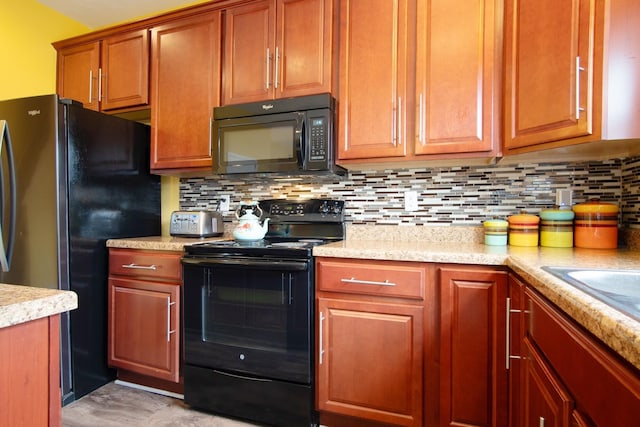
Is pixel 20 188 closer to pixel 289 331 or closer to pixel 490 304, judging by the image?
pixel 289 331

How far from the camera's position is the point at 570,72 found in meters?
1.27

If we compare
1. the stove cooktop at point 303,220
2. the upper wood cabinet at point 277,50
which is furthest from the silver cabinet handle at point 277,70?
the stove cooktop at point 303,220

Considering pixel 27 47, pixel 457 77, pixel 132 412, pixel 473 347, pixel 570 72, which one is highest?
pixel 27 47

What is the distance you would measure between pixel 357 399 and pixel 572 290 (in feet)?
3.58

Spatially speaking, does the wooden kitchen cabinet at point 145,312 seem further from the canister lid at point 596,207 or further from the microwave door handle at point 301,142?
the canister lid at point 596,207

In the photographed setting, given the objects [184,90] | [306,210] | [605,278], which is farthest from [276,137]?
[605,278]

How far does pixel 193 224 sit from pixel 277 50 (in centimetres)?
116

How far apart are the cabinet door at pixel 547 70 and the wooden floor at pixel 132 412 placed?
6.23ft

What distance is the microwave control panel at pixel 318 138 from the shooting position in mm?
1802

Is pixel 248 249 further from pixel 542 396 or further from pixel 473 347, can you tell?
pixel 542 396

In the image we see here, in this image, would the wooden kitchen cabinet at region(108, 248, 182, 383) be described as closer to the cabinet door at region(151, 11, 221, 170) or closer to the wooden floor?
the wooden floor

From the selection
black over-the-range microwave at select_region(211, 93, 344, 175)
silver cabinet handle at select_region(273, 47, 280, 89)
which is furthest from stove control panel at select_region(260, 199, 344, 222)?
Answer: silver cabinet handle at select_region(273, 47, 280, 89)

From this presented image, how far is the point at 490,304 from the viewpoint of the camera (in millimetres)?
1354

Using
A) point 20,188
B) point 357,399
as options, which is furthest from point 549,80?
point 20,188
